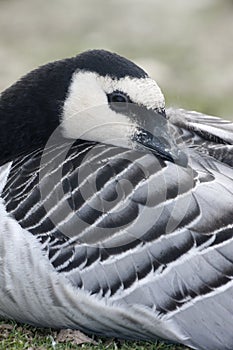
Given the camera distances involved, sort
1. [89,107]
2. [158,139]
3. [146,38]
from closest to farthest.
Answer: [158,139] < [89,107] < [146,38]

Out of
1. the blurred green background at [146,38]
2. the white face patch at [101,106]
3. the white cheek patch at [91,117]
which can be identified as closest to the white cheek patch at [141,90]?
the white face patch at [101,106]

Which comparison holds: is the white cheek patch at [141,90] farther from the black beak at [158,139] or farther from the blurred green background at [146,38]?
the blurred green background at [146,38]

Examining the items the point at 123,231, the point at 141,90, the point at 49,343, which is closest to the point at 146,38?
the point at 141,90

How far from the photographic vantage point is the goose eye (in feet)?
15.7

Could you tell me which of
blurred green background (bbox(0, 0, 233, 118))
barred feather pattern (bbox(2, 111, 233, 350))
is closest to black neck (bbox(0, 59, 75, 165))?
barred feather pattern (bbox(2, 111, 233, 350))

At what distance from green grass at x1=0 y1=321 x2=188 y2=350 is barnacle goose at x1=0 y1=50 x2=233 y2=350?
62mm

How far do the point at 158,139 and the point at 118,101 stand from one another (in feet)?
1.12

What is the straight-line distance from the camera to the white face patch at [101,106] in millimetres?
4738

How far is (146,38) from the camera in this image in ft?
33.2

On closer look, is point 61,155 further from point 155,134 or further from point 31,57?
point 31,57

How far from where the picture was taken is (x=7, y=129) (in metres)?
5.11

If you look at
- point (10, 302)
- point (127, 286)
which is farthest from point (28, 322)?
point (127, 286)

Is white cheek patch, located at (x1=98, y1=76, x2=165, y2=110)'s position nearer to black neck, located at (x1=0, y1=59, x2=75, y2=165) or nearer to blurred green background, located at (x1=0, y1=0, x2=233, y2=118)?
black neck, located at (x1=0, y1=59, x2=75, y2=165)

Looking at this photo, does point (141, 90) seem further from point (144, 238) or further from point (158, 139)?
point (144, 238)
